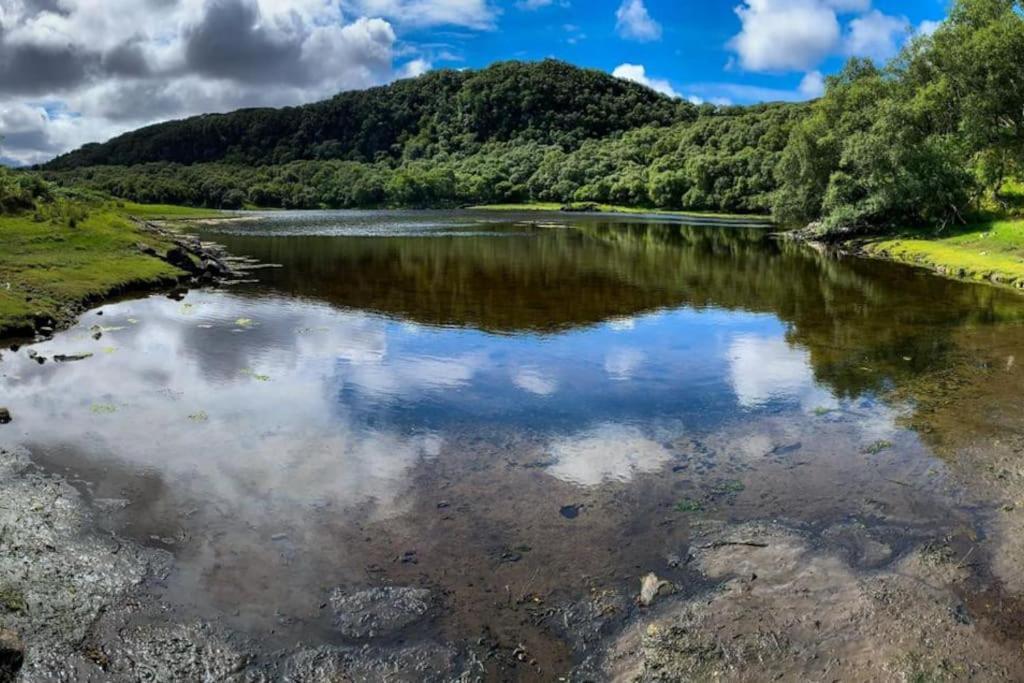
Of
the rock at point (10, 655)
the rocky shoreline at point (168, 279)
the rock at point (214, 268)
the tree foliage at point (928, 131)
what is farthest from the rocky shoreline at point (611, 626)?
the tree foliage at point (928, 131)

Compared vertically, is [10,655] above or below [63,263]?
below

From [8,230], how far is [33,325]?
84.0 feet

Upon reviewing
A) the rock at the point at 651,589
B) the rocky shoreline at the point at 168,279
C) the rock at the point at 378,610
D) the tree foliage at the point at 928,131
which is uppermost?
the tree foliage at the point at 928,131

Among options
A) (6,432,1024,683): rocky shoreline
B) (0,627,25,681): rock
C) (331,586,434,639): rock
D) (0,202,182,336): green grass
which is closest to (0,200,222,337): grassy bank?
(0,202,182,336): green grass

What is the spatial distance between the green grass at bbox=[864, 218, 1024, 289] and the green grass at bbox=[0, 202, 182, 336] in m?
59.6

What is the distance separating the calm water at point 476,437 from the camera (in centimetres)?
1324

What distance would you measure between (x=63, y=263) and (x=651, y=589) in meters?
47.7

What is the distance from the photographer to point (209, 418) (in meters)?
21.9

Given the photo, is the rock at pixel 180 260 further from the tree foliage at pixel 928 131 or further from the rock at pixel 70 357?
the tree foliage at pixel 928 131

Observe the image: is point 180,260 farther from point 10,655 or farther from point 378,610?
point 378,610

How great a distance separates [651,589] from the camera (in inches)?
484

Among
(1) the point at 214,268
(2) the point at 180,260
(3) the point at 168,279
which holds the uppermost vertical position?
(2) the point at 180,260

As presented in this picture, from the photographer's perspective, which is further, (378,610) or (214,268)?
(214,268)

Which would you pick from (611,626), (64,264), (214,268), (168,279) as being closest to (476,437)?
(611,626)
